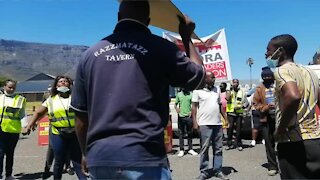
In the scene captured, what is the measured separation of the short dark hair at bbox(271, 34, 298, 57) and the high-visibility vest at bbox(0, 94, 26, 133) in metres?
5.53

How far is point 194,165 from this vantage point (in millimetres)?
9242

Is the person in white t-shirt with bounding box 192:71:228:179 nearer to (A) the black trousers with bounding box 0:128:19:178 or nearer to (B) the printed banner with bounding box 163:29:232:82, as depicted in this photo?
(A) the black trousers with bounding box 0:128:19:178

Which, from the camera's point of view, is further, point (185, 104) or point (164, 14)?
point (185, 104)

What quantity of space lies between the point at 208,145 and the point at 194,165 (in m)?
1.84

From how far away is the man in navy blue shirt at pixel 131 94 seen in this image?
7.97 ft

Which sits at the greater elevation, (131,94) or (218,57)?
(218,57)

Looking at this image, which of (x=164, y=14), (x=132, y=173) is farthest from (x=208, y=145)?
(x=132, y=173)

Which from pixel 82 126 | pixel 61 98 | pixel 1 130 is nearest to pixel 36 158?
pixel 1 130

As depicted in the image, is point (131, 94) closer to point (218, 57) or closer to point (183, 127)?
point (183, 127)

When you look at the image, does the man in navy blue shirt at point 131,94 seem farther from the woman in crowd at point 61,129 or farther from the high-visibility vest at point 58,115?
the high-visibility vest at point 58,115

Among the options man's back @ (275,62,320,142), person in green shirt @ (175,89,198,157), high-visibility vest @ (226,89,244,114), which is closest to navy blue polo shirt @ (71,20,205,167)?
man's back @ (275,62,320,142)

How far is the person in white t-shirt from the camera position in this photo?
24.6 feet

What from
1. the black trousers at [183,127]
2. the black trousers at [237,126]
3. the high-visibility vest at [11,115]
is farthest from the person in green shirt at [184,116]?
the high-visibility vest at [11,115]

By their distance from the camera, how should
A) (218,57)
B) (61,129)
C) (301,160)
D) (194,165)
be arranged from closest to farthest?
(301,160) → (61,129) → (194,165) → (218,57)
